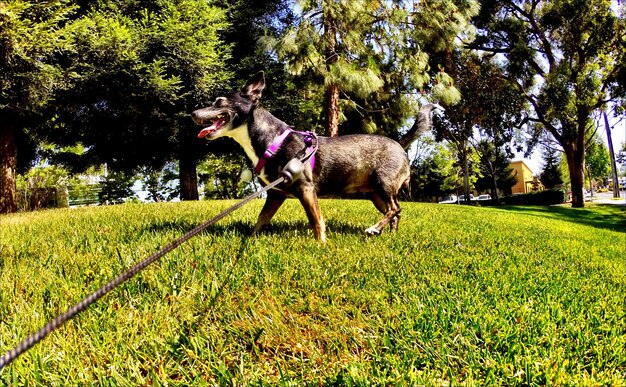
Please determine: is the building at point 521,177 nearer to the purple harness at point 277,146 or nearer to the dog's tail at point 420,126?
the dog's tail at point 420,126

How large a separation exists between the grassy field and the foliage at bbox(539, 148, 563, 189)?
69893 millimetres

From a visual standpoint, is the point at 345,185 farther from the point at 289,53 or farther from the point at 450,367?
the point at 289,53

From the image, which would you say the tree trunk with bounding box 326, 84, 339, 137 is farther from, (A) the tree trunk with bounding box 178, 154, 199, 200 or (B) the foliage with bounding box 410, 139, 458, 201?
(B) the foliage with bounding box 410, 139, 458, 201

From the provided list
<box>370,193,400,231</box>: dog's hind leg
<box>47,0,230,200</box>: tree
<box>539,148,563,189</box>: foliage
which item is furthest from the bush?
<box>370,193,400,231</box>: dog's hind leg

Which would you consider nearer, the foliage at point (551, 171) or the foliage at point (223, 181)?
the foliage at point (223, 181)

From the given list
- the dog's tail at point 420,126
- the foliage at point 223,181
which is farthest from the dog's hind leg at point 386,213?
the foliage at point 223,181

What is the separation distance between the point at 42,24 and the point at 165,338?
1129 centimetres

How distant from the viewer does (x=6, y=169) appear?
37.3 feet

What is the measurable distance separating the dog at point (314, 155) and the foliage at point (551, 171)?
69.5 m

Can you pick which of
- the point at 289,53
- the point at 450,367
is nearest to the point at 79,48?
the point at 289,53

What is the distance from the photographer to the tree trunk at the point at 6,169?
37.1ft

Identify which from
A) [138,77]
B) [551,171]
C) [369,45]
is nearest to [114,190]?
[138,77]

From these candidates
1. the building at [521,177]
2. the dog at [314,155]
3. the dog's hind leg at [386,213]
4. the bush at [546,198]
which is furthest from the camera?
the building at [521,177]

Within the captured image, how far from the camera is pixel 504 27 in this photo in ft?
66.5
